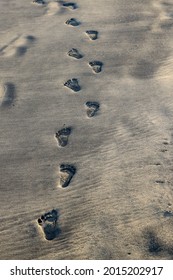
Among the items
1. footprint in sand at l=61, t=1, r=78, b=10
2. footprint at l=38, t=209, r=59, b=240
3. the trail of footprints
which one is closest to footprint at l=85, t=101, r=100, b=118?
the trail of footprints

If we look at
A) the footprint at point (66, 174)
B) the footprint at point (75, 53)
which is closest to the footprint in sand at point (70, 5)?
the footprint at point (75, 53)

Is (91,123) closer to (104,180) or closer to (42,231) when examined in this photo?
(104,180)

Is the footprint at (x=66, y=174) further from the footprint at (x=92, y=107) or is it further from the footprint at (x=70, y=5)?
the footprint at (x=70, y=5)

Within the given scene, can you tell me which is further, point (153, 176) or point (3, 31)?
point (3, 31)

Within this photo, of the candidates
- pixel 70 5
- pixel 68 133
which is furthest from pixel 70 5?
pixel 68 133

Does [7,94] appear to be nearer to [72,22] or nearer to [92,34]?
[92,34]
